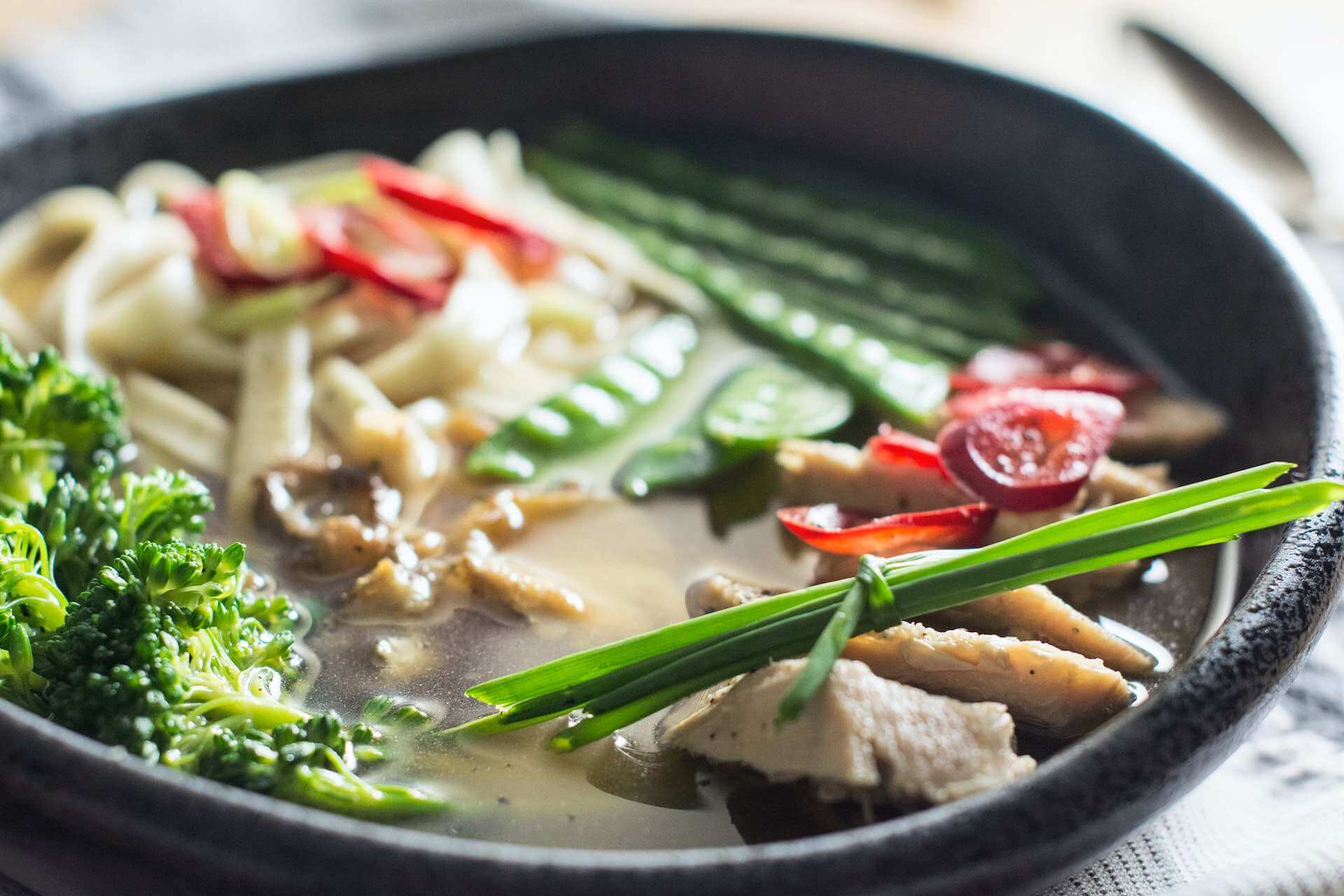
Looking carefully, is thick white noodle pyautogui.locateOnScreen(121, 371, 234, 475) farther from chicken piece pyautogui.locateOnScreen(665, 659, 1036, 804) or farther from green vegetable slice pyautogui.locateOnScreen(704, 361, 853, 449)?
chicken piece pyautogui.locateOnScreen(665, 659, 1036, 804)

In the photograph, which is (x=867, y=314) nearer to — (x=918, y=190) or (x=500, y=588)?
(x=918, y=190)

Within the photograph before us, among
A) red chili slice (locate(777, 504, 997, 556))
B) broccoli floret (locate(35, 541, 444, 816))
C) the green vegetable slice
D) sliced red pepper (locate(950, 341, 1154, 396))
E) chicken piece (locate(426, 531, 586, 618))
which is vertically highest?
sliced red pepper (locate(950, 341, 1154, 396))

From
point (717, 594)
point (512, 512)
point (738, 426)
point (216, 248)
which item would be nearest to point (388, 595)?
point (512, 512)

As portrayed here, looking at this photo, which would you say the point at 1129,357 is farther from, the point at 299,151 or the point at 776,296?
the point at 299,151

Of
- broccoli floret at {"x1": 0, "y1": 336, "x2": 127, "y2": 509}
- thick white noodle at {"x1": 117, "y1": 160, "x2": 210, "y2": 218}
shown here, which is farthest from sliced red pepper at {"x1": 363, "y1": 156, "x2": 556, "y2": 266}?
broccoli floret at {"x1": 0, "y1": 336, "x2": 127, "y2": 509}

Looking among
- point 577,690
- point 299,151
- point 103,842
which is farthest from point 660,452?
point 299,151

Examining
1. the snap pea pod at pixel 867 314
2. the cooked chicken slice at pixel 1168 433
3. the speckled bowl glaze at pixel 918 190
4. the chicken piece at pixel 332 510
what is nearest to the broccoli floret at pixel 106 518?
the chicken piece at pixel 332 510
